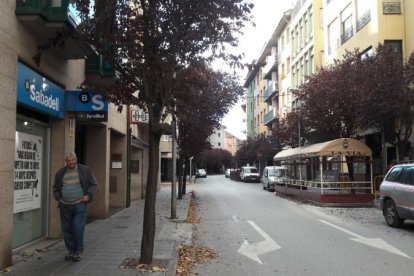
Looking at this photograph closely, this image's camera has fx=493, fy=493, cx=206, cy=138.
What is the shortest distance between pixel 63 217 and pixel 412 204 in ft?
28.7

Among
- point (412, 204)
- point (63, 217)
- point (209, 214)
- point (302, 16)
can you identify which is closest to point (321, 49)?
point (302, 16)

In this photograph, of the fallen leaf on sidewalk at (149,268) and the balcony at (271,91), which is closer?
the fallen leaf on sidewalk at (149,268)

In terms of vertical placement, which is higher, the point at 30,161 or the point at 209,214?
the point at 30,161

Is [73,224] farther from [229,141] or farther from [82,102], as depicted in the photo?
[229,141]

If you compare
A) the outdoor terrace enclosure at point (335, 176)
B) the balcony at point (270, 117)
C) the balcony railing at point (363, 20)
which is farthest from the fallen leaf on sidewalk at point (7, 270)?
the balcony at point (270, 117)

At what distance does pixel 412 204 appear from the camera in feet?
→ 40.9

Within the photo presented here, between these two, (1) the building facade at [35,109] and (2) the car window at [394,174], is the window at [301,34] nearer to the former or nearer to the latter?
(2) the car window at [394,174]

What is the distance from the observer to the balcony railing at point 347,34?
3011 cm

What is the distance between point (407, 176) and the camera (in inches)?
519

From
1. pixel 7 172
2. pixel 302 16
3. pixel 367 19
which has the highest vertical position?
pixel 302 16

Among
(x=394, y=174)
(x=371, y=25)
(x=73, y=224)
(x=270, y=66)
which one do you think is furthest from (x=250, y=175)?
(x=73, y=224)

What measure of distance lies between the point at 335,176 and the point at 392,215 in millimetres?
9675

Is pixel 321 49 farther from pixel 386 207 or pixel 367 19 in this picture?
pixel 386 207

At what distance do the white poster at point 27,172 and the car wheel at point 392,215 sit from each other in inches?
365
